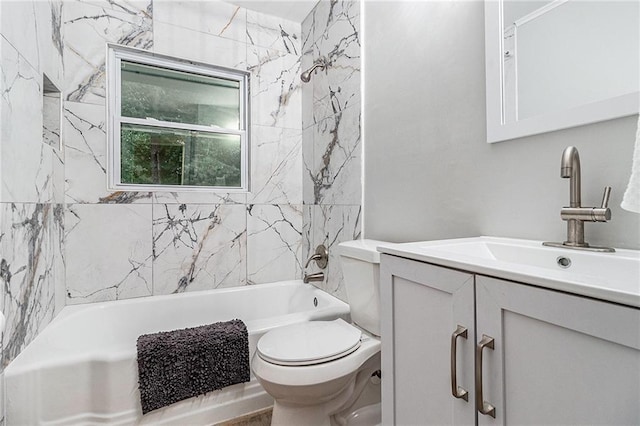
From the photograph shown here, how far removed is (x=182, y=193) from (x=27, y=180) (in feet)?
2.91

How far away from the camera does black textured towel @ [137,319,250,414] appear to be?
4.70ft

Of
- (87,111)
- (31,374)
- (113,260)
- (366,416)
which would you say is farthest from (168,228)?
(366,416)

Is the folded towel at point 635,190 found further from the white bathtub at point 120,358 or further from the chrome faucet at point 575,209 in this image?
the white bathtub at point 120,358

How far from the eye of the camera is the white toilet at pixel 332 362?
1.24 m

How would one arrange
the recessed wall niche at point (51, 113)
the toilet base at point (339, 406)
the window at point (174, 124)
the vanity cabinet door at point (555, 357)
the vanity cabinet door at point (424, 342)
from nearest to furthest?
the vanity cabinet door at point (555, 357) → the vanity cabinet door at point (424, 342) → the toilet base at point (339, 406) → the recessed wall niche at point (51, 113) → the window at point (174, 124)

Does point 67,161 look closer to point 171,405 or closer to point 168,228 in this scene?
point 168,228

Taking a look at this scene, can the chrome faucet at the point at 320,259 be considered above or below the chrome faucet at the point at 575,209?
below

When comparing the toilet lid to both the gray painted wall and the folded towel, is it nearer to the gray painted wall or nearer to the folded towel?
the gray painted wall

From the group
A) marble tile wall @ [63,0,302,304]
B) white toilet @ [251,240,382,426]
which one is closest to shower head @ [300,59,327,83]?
Answer: marble tile wall @ [63,0,302,304]

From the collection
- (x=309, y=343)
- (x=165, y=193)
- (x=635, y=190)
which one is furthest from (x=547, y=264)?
(x=165, y=193)

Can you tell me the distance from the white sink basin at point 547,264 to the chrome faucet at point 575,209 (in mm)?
38

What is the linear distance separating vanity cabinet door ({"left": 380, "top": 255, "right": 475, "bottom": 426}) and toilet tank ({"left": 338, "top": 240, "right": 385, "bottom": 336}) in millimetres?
395

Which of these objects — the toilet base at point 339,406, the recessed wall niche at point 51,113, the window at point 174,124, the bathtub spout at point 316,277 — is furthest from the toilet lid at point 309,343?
the recessed wall niche at point 51,113

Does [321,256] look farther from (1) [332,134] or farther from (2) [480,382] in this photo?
(2) [480,382]
